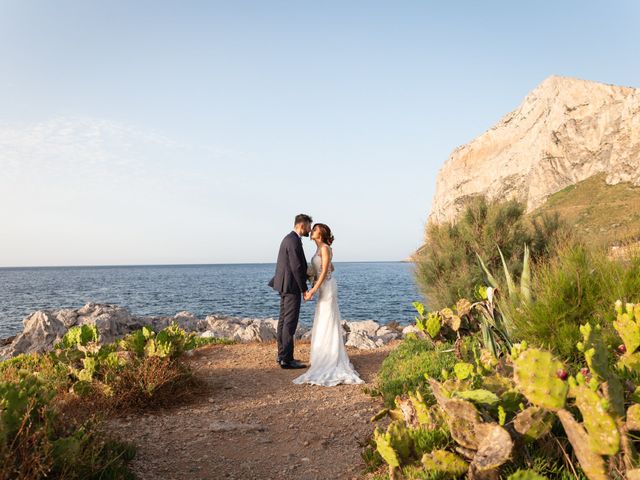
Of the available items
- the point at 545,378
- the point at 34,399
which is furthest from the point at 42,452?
the point at 545,378

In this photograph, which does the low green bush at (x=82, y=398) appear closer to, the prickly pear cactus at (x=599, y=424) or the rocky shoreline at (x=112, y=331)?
the prickly pear cactus at (x=599, y=424)

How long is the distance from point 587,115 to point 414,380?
85970 mm

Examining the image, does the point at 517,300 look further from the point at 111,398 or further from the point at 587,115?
the point at 587,115

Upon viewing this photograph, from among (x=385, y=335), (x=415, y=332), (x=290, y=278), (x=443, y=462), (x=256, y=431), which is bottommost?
(x=385, y=335)

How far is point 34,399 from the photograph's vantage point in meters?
3.60

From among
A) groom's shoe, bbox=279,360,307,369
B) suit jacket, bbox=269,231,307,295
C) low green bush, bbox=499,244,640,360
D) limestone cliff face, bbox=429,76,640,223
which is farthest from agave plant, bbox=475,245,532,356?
limestone cliff face, bbox=429,76,640,223

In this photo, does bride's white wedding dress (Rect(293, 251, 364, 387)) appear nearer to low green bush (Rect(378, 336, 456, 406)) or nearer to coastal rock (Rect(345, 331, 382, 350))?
low green bush (Rect(378, 336, 456, 406))

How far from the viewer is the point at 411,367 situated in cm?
696

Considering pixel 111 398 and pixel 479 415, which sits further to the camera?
Result: pixel 111 398

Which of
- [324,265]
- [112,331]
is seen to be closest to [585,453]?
[324,265]

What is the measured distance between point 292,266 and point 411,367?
2537 millimetres

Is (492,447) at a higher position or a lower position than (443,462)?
higher

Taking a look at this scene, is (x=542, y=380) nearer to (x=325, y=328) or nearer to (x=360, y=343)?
(x=325, y=328)

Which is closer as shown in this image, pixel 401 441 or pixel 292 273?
pixel 401 441
